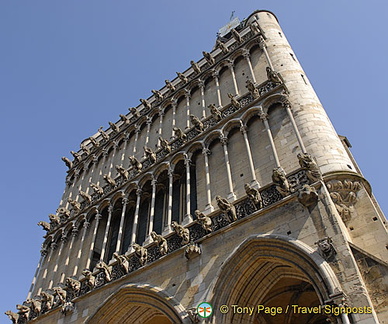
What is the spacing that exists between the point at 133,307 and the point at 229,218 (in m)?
3.87

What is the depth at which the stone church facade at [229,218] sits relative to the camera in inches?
328

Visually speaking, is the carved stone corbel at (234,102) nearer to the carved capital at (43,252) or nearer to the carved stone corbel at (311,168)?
the carved stone corbel at (311,168)

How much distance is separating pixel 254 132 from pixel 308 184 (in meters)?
3.62

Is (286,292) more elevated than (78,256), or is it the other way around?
(78,256)

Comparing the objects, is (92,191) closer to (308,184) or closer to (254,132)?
(254,132)

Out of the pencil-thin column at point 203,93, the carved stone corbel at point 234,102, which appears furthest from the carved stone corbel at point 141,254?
the pencil-thin column at point 203,93

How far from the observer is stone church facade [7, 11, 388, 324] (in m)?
8.32

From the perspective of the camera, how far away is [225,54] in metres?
16.9

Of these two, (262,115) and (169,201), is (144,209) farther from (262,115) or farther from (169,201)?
(262,115)

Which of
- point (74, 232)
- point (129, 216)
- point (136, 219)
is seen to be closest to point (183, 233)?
point (136, 219)

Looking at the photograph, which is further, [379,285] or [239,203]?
[239,203]

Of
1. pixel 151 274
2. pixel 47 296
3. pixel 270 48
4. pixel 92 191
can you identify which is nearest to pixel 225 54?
pixel 270 48

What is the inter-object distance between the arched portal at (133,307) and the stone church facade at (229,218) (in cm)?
4

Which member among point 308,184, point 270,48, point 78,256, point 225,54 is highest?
point 225,54
